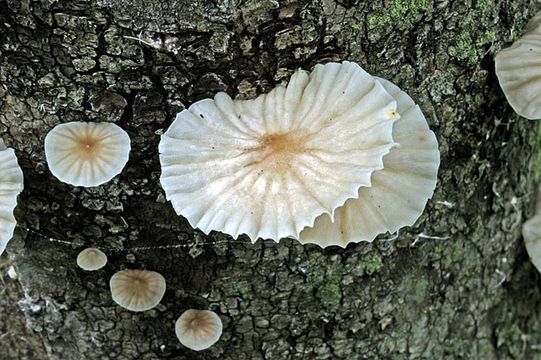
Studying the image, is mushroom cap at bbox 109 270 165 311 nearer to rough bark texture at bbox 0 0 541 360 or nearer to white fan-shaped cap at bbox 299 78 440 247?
rough bark texture at bbox 0 0 541 360

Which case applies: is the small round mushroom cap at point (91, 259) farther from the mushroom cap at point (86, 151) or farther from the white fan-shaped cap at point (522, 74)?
the white fan-shaped cap at point (522, 74)

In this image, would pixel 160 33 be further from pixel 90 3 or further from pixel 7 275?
pixel 7 275

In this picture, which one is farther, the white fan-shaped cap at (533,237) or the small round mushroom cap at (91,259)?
the white fan-shaped cap at (533,237)

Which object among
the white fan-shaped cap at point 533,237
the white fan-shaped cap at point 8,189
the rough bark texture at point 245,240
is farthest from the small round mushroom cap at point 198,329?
the white fan-shaped cap at point 533,237

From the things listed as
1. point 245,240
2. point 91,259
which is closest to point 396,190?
point 245,240

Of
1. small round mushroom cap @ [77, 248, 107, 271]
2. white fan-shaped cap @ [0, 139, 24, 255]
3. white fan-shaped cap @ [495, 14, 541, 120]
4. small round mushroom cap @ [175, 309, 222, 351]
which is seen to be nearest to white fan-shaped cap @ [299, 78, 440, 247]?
white fan-shaped cap @ [495, 14, 541, 120]

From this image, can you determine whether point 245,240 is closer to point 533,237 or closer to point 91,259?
point 91,259
